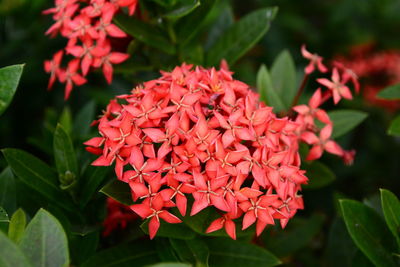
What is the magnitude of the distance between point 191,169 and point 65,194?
52 centimetres

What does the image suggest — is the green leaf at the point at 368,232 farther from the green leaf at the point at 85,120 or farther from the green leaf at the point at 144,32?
the green leaf at the point at 85,120

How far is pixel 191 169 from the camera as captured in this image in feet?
4.29

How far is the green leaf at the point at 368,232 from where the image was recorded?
1.49 metres

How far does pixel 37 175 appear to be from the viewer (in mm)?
1539

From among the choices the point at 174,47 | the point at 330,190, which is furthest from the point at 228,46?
the point at 330,190

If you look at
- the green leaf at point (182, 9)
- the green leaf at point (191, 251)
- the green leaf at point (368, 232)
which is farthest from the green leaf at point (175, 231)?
the green leaf at point (182, 9)

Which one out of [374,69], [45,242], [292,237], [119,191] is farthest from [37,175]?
[374,69]

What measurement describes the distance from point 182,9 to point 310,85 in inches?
59.7

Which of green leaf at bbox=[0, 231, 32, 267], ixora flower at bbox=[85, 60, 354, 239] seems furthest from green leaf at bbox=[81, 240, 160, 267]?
green leaf at bbox=[0, 231, 32, 267]

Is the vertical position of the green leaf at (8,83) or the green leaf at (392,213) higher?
the green leaf at (8,83)

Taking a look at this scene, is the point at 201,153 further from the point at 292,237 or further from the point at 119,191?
the point at 292,237

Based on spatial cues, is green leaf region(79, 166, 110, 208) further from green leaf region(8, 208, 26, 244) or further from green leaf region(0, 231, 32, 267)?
green leaf region(0, 231, 32, 267)

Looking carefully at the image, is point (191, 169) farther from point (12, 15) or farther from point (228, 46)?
point (12, 15)

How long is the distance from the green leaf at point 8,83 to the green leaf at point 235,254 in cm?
77
